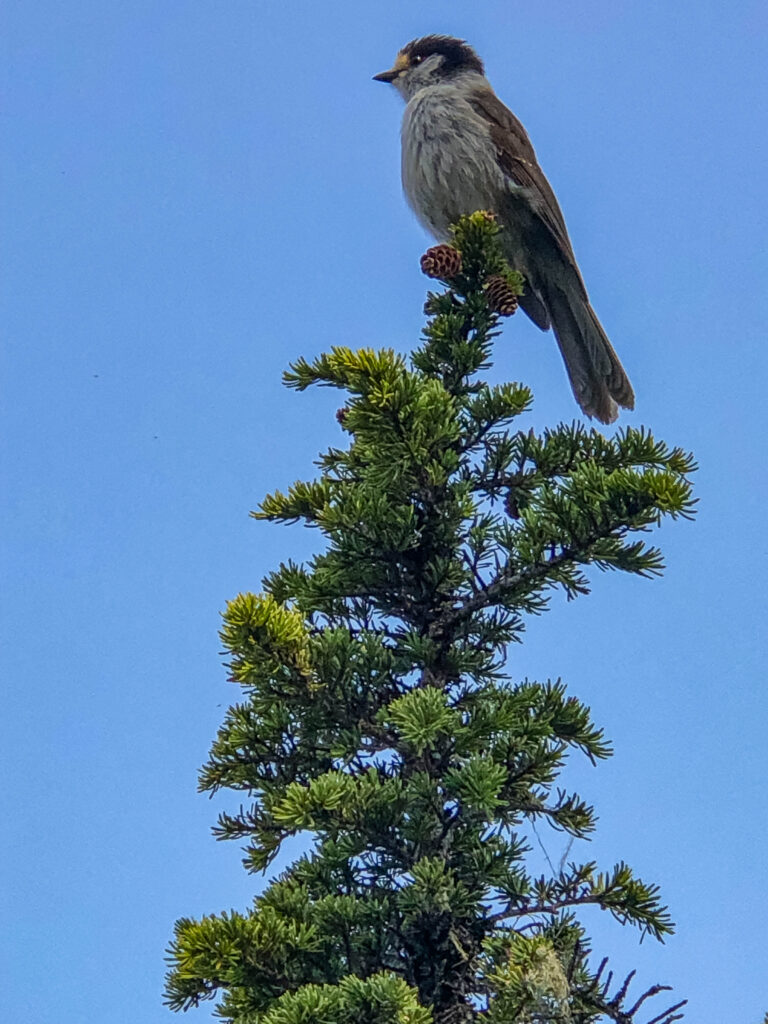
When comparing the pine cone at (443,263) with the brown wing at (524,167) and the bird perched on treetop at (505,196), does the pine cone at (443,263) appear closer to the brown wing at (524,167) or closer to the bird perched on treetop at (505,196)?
the bird perched on treetop at (505,196)

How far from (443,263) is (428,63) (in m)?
3.53

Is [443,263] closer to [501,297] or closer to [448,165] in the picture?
[501,297]

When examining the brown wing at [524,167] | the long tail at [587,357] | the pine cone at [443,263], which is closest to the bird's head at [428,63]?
the brown wing at [524,167]

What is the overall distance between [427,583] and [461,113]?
364 cm

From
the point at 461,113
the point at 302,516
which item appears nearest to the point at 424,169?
the point at 461,113

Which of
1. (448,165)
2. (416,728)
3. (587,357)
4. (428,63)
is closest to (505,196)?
(448,165)

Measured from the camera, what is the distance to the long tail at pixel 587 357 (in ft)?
16.7

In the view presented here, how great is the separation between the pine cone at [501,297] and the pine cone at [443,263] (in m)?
0.13

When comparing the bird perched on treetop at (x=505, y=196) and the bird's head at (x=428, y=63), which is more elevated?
the bird's head at (x=428, y=63)

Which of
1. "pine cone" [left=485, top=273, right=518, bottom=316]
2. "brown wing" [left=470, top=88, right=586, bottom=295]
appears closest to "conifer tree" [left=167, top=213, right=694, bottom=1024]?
"pine cone" [left=485, top=273, right=518, bottom=316]

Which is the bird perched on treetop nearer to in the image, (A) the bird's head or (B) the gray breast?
(B) the gray breast

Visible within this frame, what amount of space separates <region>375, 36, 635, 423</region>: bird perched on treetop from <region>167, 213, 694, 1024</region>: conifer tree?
2490 mm

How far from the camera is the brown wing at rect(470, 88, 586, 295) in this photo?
5.67m

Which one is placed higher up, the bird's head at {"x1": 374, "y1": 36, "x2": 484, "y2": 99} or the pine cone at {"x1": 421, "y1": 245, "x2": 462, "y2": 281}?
the bird's head at {"x1": 374, "y1": 36, "x2": 484, "y2": 99}
